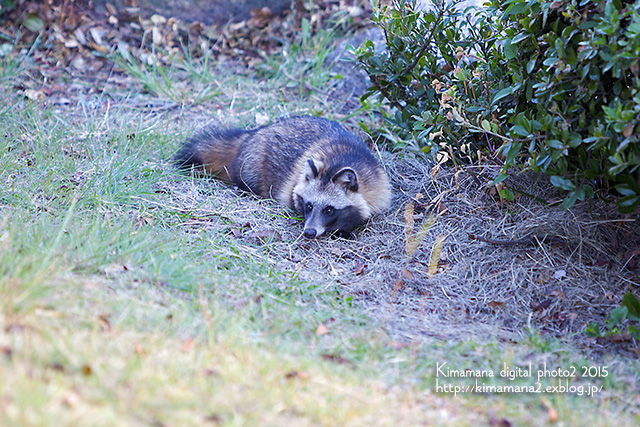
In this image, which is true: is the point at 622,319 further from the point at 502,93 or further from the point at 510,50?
the point at 510,50

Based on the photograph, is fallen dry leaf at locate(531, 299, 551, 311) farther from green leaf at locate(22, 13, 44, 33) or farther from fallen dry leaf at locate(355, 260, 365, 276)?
green leaf at locate(22, 13, 44, 33)

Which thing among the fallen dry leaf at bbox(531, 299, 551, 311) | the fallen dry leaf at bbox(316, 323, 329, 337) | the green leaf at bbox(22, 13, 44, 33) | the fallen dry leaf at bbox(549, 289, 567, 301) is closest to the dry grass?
the fallen dry leaf at bbox(316, 323, 329, 337)

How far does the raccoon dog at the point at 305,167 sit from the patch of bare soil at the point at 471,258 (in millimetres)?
218

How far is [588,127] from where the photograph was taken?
360 centimetres

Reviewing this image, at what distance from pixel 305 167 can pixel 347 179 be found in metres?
0.48

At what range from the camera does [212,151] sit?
6191mm

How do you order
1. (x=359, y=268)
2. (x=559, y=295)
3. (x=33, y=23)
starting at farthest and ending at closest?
1. (x=33, y=23)
2. (x=359, y=268)
3. (x=559, y=295)

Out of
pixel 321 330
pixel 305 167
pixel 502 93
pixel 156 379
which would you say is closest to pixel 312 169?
pixel 305 167

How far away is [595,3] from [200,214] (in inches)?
133

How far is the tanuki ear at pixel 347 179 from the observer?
5285 mm

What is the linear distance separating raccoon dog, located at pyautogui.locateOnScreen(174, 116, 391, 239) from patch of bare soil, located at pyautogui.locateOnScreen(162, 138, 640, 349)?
22cm

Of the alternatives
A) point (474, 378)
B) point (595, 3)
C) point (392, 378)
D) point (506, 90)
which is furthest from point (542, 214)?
point (392, 378)

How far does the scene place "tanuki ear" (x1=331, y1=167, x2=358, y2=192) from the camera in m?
5.29

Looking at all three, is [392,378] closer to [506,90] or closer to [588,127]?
[588,127]
